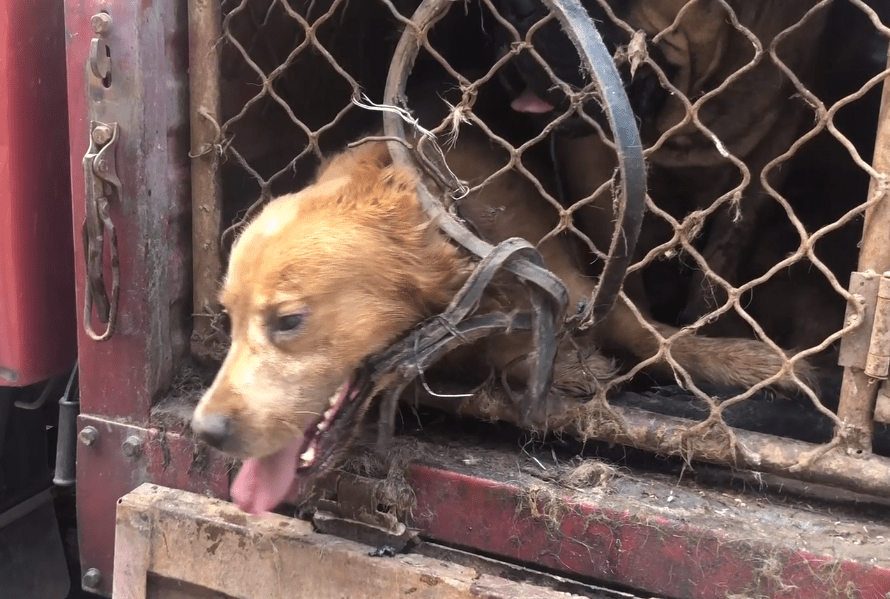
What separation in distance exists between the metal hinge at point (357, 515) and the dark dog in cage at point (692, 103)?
2.30 ft

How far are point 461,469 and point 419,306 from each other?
0.30 meters

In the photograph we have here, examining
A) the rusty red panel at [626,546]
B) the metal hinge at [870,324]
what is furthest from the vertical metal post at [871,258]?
the rusty red panel at [626,546]

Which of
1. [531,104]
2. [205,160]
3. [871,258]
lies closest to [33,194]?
[205,160]

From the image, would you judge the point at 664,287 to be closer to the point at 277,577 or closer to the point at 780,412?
the point at 780,412

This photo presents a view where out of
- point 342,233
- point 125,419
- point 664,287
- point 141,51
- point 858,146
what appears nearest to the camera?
point 342,233

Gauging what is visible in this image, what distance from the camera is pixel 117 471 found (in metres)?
1.59

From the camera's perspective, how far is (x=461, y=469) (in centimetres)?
137

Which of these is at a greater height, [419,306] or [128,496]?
[419,306]

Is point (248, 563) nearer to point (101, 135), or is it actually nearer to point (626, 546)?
point (626, 546)

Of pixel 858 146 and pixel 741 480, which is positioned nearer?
pixel 741 480

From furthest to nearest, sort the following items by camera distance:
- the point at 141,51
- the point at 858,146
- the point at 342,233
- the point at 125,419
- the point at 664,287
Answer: the point at 664,287
the point at 858,146
the point at 125,419
the point at 141,51
the point at 342,233

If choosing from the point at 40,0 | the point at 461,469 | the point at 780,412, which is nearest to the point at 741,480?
the point at 780,412

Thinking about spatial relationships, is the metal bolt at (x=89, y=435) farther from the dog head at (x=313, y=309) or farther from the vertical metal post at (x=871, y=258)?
the vertical metal post at (x=871, y=258)

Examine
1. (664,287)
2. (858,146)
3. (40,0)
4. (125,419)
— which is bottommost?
(125,419)
